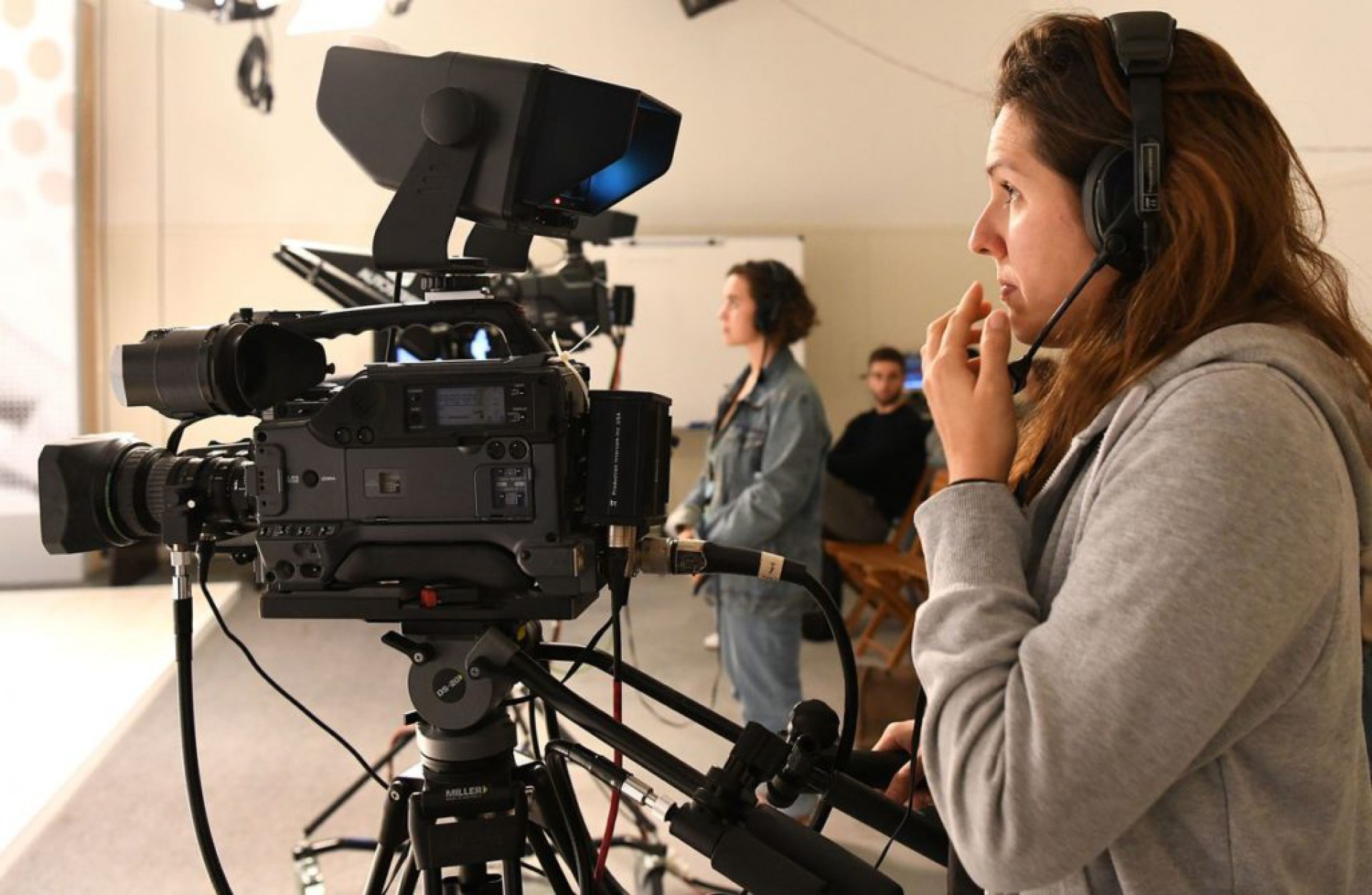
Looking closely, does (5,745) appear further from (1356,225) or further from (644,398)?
(1356,225)

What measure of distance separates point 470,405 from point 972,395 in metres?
0.41

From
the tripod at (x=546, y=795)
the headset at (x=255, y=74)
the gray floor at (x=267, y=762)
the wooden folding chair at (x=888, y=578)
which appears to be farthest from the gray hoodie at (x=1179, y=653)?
the headset at (x=255, y=74)

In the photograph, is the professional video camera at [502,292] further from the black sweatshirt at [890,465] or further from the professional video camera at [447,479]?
the black sweatshirt at [890,465]

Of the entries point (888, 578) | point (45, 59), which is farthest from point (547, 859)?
point (45, 59)

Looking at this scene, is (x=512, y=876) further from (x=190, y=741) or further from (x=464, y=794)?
(x=190, y=741)

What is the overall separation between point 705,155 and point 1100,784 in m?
5.23

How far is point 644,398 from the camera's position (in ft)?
2.84

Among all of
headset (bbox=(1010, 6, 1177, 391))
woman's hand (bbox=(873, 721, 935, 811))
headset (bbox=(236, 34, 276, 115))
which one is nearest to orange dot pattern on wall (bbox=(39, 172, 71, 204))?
headset (bbox=(236, 34, 276, 115))

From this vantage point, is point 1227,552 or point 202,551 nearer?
point 1227,552

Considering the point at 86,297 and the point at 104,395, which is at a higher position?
the point at 86,297

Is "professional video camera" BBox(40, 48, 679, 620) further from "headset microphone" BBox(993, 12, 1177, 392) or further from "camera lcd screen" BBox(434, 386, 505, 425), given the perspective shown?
"headset microphone" BBox(993, 12, 1177, 392)

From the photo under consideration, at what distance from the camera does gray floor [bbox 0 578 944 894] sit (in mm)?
2225

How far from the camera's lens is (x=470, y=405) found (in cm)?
85

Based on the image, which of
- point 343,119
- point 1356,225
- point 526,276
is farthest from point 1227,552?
point 1356,225
